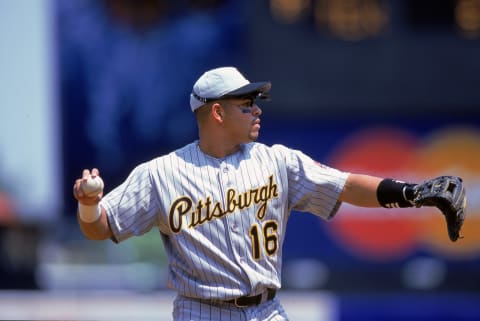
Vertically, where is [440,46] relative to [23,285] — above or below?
above

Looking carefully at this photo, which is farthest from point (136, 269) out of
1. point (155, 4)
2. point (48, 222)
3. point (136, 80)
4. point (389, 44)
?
point (389, 44)

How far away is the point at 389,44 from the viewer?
10852 mm

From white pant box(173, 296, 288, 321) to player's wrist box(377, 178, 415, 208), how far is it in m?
0.50

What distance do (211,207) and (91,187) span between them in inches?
15.7

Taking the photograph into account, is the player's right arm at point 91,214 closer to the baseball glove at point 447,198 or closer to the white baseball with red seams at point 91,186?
the white baseball with red seams at point 91,186

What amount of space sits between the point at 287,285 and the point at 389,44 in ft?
8.34

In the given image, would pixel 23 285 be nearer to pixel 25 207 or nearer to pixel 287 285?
pixel 25 207

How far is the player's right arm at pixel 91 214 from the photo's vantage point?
12.4ft

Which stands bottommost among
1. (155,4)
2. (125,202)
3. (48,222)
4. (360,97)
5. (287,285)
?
(125,202)

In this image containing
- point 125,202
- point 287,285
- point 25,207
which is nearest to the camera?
point 125,202

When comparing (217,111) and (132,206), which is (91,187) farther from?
(217,111)

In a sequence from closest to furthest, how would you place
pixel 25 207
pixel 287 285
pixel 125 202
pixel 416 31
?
pixel 125 202, pixel 416 31, pixel 287 285, pixel 25 207

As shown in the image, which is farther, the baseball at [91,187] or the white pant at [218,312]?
the white pant at [218,312]

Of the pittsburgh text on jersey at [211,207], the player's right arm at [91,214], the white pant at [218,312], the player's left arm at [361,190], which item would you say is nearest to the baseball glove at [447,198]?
the player's left arm at [361,190]
